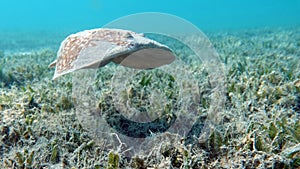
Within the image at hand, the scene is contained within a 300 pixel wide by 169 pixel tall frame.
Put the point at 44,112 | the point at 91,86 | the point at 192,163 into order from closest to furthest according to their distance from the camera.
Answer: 1. the point at 192,163
2. the point at 44,112
3. the point at 91,86

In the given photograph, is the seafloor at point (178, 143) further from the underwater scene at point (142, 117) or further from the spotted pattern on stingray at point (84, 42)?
the spotted pattern on stingray at point (84, 42)

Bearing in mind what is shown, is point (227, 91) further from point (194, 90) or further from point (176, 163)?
point (176, 163)

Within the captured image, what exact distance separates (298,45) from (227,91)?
18.8ft

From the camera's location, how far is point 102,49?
6.98ft

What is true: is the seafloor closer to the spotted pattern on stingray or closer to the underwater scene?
the underwater scene

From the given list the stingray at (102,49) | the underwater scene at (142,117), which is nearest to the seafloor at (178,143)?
the underwater scene at (142,117)

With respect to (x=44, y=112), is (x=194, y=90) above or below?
above

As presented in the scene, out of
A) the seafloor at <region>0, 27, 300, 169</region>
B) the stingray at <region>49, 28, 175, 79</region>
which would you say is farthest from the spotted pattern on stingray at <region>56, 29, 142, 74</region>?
the seafloor at <region>0, 27, 300, 169</region>

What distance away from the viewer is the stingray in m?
2.06

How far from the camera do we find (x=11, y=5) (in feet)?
318

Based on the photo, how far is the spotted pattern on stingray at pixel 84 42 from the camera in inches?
87.4

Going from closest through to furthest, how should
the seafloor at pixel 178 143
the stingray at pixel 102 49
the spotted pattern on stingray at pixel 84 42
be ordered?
the seafloor at pixel 178 143 < the stingray at pixel 102 49 < the spotted pattern on stingray at pixel 84 42

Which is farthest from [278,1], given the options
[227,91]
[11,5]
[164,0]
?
[11,5]

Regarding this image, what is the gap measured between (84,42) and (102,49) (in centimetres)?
31
